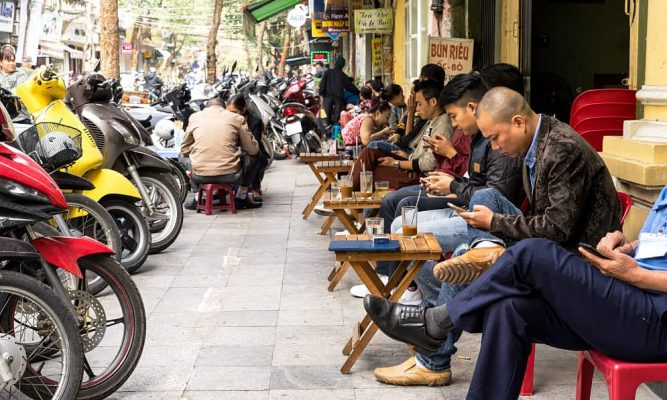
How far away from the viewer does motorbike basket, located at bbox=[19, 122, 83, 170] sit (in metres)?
6.20

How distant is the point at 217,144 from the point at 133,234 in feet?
10.9

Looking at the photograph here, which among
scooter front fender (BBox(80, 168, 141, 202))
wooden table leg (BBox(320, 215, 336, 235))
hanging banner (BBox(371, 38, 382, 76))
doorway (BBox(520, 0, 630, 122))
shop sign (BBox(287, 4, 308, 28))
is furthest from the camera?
shop sign (BBox(287, 4, 308, 28))

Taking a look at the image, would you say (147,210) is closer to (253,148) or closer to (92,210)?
(92,210)

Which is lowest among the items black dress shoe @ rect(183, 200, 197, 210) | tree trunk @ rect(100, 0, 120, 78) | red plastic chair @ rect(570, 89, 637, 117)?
black dress shoe @ rect(183, 200, 197, 210)

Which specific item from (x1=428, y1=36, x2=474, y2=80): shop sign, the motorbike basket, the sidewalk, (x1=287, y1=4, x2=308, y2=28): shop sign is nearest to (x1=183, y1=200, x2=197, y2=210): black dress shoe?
the sidewalk

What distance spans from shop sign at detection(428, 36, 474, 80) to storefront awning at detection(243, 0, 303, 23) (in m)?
16.7

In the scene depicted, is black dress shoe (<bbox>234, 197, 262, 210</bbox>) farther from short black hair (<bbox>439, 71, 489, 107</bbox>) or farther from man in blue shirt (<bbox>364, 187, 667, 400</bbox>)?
man in blue shirt (<bbox>364, 187, 667, 400</bbox>)

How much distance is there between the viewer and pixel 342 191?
7.41 metres

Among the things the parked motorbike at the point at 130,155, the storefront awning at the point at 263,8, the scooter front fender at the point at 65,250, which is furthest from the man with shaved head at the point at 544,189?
the storefront awning at the point at 263,8

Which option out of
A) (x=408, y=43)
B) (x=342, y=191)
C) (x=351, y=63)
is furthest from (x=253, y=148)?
(x=351, y=63)

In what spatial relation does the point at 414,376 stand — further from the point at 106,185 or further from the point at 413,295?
the point at 106,185

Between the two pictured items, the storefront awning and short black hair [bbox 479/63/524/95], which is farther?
the storefront awning

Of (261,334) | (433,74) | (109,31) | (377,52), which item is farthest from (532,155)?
(377,52)

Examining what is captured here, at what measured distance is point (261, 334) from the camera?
599 centimetres
